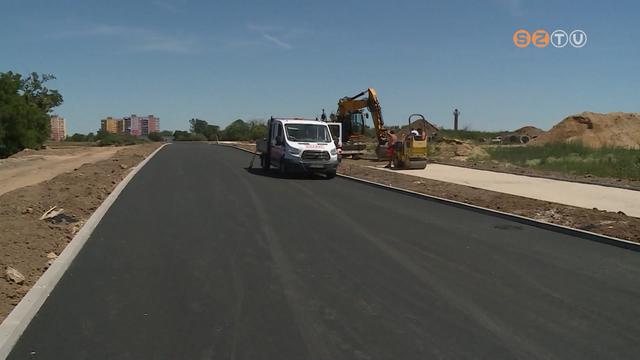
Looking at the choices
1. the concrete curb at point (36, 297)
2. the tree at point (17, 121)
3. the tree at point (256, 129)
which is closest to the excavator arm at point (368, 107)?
the concrete curb at point (36, 297)

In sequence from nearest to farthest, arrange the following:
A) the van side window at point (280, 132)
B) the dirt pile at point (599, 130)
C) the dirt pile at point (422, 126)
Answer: the van side window at point (280, 132) < the dirt pile at point (422, 126) < the dirt pile at point (599, 130)

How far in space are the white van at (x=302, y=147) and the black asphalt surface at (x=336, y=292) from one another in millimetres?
10040

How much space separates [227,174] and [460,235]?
554 inches

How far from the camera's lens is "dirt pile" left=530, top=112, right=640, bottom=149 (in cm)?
5850

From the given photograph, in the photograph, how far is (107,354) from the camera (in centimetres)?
481

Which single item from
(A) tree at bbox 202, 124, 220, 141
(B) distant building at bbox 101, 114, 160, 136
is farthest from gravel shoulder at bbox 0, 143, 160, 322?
(B) distant building at bbox 101, 114, 160, 136

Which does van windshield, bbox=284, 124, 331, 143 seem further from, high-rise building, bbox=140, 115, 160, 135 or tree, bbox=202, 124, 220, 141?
high-rise building, bbox=140, 115, 160, 135

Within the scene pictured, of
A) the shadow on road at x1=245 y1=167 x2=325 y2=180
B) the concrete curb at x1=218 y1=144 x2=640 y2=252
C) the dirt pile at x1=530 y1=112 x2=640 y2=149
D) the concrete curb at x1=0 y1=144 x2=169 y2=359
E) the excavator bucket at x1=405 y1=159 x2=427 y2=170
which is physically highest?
the dirt pile at x1=530 y1=112 x2=640 y2=149

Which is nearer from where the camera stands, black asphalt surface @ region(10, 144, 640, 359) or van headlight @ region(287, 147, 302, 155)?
black asphalt surface @ region(10, 144, 640, 359)

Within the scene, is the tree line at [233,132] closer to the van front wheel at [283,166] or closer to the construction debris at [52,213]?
the van front wheel at [283,166]

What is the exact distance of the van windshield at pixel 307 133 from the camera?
22.8m

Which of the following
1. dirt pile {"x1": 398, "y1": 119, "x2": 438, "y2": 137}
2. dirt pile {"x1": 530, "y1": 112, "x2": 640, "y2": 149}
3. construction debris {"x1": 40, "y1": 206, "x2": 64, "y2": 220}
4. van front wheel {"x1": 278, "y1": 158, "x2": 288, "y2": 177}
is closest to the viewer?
construction debris {"x1": 40, "y1": 206, "x2": 64, "y2": 220}

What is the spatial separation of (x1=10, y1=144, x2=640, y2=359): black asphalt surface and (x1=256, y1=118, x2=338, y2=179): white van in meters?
10.0

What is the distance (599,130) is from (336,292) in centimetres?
6144
